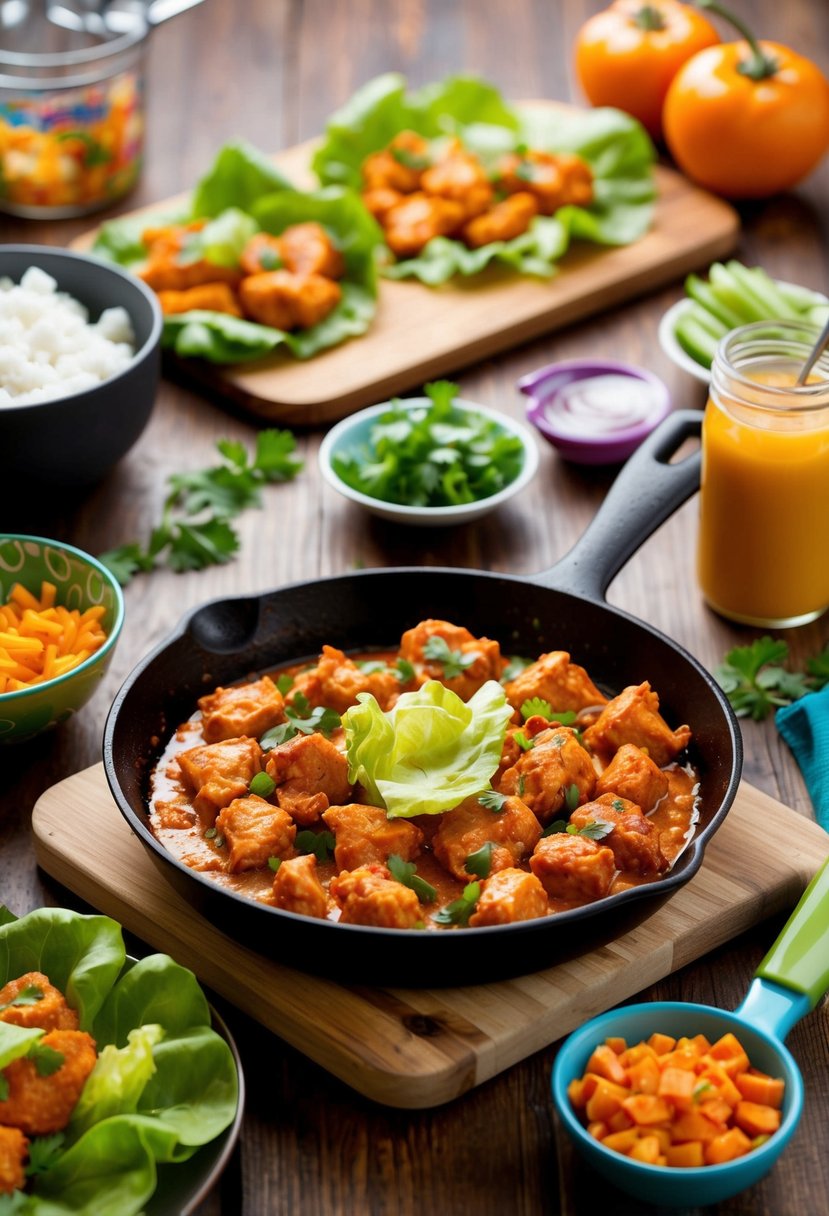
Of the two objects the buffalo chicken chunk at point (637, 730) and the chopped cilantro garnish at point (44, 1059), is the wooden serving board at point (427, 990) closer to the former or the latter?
the buffalo chicken chunk at point (637, 730)

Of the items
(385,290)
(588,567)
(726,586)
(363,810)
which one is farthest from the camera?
(385,290)

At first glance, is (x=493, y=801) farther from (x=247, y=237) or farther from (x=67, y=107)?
(x=67, y=107)

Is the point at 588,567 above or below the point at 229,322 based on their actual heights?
above

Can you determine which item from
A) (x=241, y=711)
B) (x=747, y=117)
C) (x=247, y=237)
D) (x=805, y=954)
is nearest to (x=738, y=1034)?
(x=805, y=954)

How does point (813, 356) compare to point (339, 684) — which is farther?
point (813, 356)

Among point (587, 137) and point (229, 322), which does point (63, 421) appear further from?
point (587, 137)

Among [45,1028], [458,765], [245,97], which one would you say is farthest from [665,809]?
[245,97]
